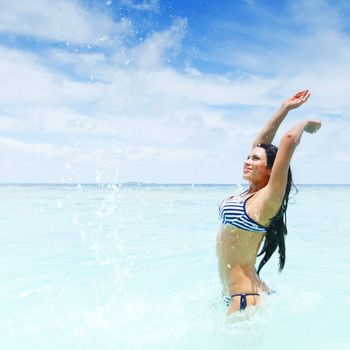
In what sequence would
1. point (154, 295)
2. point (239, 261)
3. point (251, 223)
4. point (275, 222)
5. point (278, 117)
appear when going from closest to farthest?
1. point (251, 223)
2. point (239, 261)
3. point (275, 222)
4. point (278, 117)
5. point (154, 295)

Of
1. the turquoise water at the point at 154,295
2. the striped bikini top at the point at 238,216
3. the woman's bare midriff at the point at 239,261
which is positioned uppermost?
the striped bikini top at the point at 238,216

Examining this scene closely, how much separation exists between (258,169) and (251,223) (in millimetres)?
546

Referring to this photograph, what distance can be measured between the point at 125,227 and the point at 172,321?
33.2 feet

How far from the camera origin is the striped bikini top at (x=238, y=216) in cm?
409

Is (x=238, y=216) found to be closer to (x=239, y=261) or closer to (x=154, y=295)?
(x=239, y=261)

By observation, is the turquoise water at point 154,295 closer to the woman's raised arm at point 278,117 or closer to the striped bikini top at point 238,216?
the striped bikini top at point 238,216

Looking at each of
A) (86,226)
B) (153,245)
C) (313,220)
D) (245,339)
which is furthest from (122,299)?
(313,220)

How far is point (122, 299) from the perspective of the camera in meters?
6.63

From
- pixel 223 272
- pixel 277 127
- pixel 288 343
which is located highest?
pixel 277 127

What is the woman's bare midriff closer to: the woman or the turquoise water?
the woman

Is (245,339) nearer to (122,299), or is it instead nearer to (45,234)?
(122,299)

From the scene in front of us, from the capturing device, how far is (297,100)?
173 inches

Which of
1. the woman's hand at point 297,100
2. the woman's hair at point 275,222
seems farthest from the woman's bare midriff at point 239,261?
the woman's hand at point 297,100

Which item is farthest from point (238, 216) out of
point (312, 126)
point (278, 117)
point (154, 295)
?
point (154, 295)
